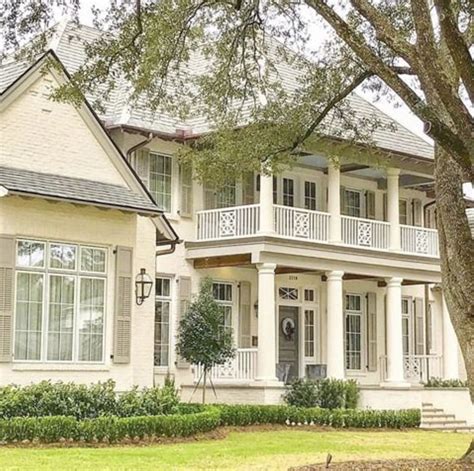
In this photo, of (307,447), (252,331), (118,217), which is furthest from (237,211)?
(307,447)

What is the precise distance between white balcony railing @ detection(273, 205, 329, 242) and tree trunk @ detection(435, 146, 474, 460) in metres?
10.8

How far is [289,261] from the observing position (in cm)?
2516

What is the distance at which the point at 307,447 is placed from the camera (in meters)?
18.2

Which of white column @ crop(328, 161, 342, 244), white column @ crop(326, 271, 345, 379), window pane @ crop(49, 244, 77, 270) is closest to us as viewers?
window pane @ crop(49, 244, 77, 270)

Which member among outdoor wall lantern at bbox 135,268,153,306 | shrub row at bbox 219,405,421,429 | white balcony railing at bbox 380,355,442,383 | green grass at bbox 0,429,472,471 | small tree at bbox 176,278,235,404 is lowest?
green grass at bbox 0,429,472,471

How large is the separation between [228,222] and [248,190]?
6.71ft

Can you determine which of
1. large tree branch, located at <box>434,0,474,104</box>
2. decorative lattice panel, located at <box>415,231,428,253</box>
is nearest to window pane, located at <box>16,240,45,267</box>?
large tree branch, located at <box>434,0,474,104</box>

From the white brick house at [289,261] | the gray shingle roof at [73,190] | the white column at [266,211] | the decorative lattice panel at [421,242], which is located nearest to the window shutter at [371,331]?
the white brick house at [289,261]

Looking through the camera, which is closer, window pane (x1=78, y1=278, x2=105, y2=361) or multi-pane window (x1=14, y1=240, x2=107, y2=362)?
multi-pane window (x1=14, y1=240, x2=107, y2=362)

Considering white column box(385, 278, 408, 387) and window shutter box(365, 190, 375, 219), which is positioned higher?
window shutter box(365, 190, 375, 219)

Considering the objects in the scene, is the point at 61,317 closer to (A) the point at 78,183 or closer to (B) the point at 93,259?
(B) the point at 93,259

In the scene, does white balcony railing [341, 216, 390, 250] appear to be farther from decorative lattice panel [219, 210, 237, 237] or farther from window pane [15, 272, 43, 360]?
window pane [15, 272, 43, 360]

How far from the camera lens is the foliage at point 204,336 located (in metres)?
23.4

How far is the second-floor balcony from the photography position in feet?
82.7
